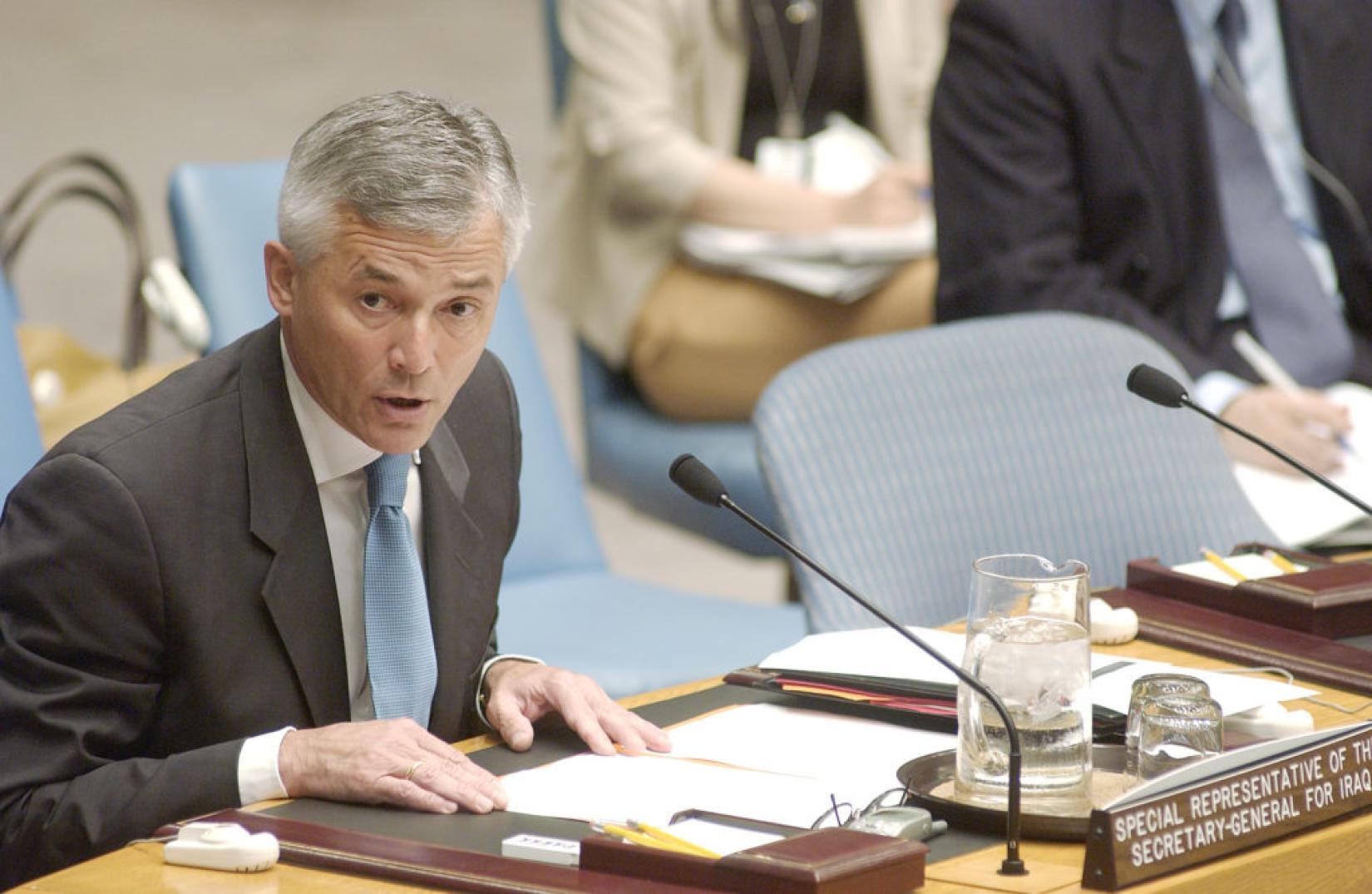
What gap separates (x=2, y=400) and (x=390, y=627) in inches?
25.5

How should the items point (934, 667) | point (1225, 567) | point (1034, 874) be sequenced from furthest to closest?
point (1225, 567)
point (934, 667)
point (1034, 874)

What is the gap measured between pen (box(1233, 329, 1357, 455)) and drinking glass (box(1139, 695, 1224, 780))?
1.43m

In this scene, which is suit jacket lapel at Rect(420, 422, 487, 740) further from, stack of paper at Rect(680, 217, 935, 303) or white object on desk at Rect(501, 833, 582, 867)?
stack of paper at Rect(680, 217, 935, 303)

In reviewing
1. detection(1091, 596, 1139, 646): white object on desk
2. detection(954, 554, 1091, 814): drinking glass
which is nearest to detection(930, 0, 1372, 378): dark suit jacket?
detection(1091, 596, 1139, 646): white object on desk

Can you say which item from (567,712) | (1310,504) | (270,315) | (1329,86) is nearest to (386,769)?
(567,712)

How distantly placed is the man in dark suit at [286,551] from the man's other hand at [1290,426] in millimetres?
1341

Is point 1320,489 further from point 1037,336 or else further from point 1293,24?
point 1293,24

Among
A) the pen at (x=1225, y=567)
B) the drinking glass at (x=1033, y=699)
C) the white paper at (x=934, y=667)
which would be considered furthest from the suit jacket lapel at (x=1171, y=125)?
the drinking glass at (x=1033, y=699)

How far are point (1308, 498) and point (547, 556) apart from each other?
1.08 metres

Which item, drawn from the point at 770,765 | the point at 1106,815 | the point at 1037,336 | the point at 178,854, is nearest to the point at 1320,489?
the point at 1037,336

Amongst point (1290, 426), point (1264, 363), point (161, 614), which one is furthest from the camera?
point (1264, 363)

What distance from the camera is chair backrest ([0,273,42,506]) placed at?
6.75ft

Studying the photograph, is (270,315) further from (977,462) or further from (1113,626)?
(1113,626)

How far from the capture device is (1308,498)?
8.49 feet
